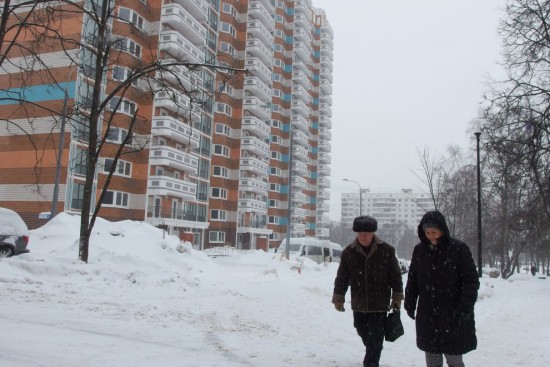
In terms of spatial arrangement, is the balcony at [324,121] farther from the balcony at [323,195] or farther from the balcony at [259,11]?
the balcony at [259,11]

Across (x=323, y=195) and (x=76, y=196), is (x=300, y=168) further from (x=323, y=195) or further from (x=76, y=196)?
(x=76, y=196)

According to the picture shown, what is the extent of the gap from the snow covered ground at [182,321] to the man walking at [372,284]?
1.39 feet

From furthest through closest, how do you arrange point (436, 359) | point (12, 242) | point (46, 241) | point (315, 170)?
point (315, 170) < point (46, 241) < point (12, 242) < point (436, 359)

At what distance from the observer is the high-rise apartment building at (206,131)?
3052 cm

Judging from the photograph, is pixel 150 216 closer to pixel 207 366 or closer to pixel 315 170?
pixel 207 366

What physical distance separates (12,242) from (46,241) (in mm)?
3560

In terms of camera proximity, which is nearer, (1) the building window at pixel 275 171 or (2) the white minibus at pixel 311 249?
(2) the white minibus at pixel 311 249

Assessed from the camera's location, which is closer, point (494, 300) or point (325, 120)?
point (494, 300)

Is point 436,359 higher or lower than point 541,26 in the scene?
lower

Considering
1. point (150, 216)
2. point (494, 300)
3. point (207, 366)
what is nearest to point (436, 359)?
point (207, 366)

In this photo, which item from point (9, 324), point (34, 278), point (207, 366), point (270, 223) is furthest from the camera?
point (270, 223)

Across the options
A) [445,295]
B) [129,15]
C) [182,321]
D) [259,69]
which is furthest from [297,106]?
[445,295]

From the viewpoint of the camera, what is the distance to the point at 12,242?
13656 millimetres

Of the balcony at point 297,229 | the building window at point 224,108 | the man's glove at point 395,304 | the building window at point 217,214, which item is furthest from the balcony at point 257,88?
the man's glove at point 395,304
